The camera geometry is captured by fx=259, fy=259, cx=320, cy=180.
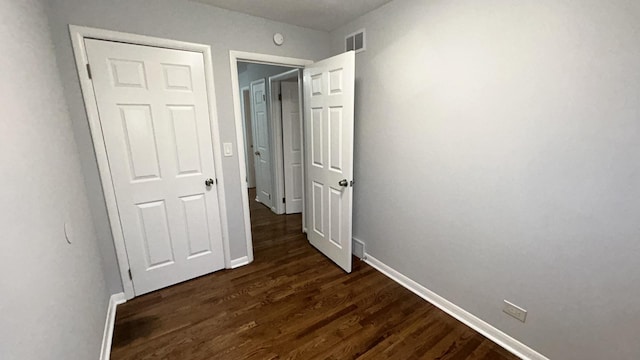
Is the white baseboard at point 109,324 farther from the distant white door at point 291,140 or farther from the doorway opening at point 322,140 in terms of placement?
the distant white door at point 291,140

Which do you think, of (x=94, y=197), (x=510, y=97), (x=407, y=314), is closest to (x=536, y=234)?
(x=510, y=97)

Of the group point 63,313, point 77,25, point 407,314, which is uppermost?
point 77,25

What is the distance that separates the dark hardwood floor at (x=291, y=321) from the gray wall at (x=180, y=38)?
414 millimetres

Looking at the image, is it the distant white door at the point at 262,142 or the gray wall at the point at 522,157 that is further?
the distant white door at the point at 262,142

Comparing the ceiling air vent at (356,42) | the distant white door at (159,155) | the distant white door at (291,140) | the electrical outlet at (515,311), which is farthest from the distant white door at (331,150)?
the electrical outlet at (515,311)

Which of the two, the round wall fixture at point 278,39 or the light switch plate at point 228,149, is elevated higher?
the round wall fixture at point 278,39

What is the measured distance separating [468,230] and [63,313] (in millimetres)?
2267

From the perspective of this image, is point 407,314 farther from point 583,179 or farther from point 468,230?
point 583,179

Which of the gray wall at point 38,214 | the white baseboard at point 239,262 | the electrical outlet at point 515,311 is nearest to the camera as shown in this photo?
the gray wall at point 38,214

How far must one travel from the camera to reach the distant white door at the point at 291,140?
3693 millimetres

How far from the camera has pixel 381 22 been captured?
85.4 inches

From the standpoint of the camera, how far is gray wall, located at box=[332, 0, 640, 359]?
47.5 inches

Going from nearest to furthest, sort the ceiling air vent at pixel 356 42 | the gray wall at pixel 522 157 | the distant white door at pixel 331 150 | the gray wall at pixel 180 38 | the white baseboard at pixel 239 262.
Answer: the gray wall at pixel 522 157, the gray wall at pixel 180 38, the distant white door at pixel 331 150, the ceiling air vent at pixel 356 42, the white baseboard at pixel 239 262

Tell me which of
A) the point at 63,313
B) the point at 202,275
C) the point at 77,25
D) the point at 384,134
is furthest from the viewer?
the point at 202,275
